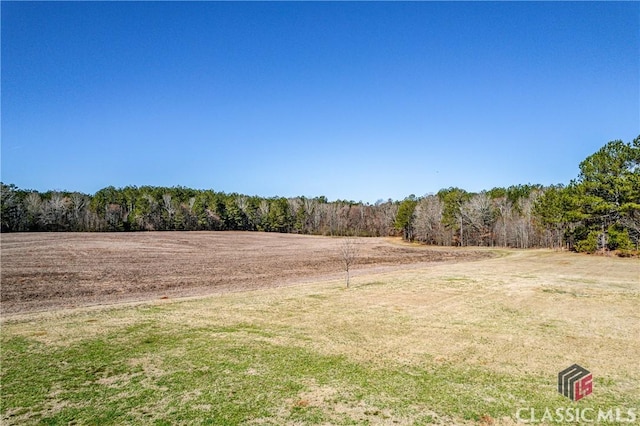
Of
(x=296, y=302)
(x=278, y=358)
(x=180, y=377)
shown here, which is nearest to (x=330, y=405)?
(x=278, y=358)

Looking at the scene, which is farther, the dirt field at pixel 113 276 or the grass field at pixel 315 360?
the dirt field at pixel 113 276

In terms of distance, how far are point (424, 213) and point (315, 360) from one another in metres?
81.3

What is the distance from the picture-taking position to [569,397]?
27.3ft

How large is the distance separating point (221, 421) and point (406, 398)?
13.1 ft

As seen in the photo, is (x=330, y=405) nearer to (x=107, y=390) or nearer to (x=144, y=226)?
(x=107, y=390)

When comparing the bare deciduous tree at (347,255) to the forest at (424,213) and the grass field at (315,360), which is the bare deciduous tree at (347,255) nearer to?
the grass field at (315,360)

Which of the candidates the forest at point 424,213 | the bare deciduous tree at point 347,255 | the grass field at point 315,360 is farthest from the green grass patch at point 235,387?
the forest at point 424,213

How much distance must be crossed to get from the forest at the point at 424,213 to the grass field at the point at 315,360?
32.6 meters

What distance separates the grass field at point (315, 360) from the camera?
7.75 metres

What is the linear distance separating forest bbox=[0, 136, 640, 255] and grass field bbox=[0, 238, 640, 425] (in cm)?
3256

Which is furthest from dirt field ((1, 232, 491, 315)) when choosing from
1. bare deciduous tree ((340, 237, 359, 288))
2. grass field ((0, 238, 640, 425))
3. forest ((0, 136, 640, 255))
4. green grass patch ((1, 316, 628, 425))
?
forest ((0, 136, 640, 255))

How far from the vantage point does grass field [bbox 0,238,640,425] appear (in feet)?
25.4

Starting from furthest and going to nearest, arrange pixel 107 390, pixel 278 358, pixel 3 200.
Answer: pixel 3 200 < pixel 278 358 < pixel 107 390

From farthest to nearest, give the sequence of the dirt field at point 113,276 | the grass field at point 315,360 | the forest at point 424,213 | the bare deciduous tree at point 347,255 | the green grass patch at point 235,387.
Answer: the forest at point 424,213 → the bare deciduous tree at point 347,255 → the dirt field at point 113,276 → the grass field at point 315,360 → the green grass patch at point 235,387
